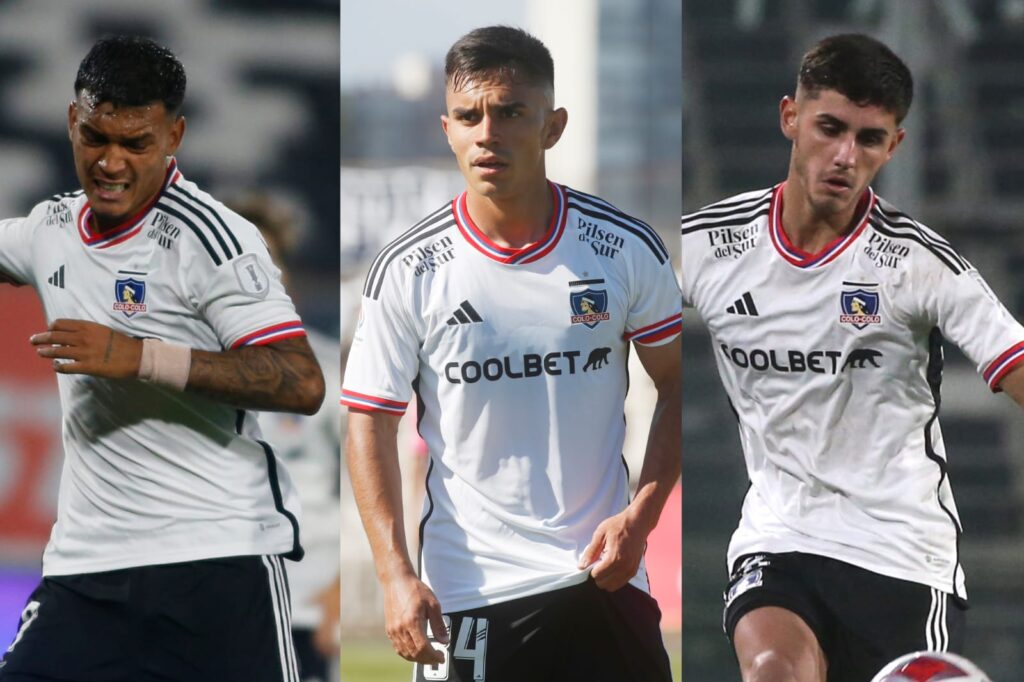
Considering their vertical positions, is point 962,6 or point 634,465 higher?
point 962,6

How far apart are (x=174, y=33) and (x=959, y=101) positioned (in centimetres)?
217

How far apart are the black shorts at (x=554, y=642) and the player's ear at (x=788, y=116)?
133cm

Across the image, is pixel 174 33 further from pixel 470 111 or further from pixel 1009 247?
pixel 1009 247

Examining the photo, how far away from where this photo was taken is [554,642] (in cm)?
378

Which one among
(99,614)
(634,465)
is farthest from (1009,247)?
(634,465)

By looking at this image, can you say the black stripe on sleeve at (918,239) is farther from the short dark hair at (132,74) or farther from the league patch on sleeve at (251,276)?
the short dark hair at (132,74)

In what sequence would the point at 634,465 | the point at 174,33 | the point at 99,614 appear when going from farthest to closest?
the point at 634,465 < the point at 174,33 < the point at 99,614

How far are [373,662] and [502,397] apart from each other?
27.9 feet

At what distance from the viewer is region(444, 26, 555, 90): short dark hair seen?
12.5ft

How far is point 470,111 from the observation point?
12.5 feet

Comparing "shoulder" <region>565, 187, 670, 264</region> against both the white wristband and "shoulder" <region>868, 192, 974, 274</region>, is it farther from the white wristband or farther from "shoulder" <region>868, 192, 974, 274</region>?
the white wristband

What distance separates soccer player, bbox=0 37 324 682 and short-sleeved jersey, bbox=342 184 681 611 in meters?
0.27

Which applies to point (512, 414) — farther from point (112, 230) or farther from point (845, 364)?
point (112, 230)

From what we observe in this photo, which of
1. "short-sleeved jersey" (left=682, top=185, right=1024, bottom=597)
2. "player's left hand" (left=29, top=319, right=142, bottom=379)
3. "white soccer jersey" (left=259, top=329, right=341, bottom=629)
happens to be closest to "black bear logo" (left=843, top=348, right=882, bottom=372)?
"short-sleeved jersey" (left=682, top=185, right=1024, bottom=597)
